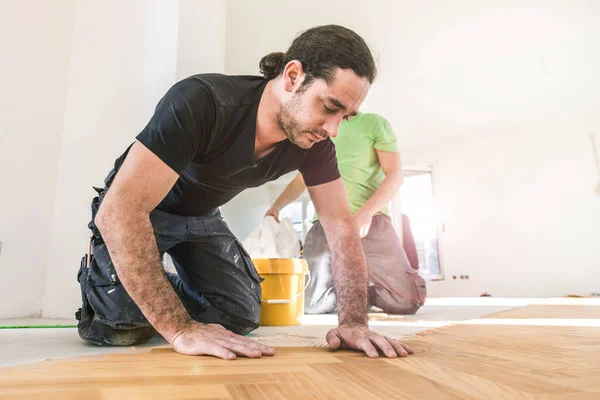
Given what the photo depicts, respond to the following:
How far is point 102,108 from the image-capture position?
1.99 meters

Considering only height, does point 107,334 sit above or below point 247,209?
below

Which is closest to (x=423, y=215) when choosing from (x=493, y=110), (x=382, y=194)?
(x=493, y=110)

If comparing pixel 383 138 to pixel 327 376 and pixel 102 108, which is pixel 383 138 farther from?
pixel 327 376

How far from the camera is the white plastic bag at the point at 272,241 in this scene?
1884 mm

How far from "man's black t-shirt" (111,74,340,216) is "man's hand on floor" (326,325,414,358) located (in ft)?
1.46

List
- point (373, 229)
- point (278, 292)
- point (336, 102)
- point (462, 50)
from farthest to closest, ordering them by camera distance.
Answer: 1. point (462, 50)
2. point (373, 229)
3. point (278, 292)
4. point (336, 102)

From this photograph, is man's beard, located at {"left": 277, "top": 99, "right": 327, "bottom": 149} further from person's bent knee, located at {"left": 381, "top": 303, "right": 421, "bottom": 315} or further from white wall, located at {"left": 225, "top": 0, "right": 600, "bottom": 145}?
white wall, located at {"left": 225, "top": 0, "right": 600, "bottom": 145}

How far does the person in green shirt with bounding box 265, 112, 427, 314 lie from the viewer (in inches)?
79.4

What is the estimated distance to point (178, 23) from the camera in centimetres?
197

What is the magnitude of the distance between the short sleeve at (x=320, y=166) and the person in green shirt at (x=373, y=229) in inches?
33.3

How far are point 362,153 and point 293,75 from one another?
1.19m

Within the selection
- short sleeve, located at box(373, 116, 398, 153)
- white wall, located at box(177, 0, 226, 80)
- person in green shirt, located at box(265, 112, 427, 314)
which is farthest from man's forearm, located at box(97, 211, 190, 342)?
short sleeve, located at box(373, 116, 398, 153)

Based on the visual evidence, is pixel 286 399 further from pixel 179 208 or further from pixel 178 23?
pixel 178 23

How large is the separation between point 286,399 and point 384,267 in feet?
5.59
